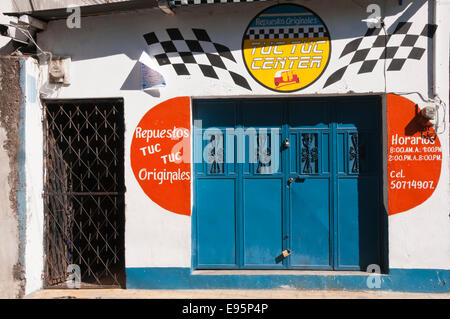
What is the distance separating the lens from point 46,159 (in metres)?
6.05

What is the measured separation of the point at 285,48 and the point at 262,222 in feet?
7.08

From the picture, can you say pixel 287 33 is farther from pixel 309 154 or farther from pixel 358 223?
pixel 358 223

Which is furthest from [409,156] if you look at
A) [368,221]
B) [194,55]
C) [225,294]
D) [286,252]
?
[194,55]

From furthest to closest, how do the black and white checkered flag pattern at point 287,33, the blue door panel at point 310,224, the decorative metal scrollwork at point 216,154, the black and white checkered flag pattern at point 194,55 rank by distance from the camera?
the decorative metal scrollwork at point 216,154
the blue door panel at point 310,224
the black and white checkered flag pattern at point 194,55
the black and white checkered flag pattern at point 287,33

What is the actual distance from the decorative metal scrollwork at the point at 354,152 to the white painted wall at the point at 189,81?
58 cm

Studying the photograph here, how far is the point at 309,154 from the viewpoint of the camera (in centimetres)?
588

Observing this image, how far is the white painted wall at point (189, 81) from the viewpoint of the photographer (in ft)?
18.1

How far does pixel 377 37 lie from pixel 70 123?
13.0 ft

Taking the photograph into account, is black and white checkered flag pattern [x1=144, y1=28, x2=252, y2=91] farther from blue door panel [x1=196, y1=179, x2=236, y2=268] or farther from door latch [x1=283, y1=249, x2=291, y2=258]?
door latch [x1=283, y1=249, x2=291, y2=258]

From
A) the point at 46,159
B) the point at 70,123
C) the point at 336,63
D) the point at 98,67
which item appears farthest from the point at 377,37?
the point at 46,159

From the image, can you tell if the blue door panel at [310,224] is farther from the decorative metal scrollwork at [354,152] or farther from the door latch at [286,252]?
the decorative metal scrollwork at [354,152]

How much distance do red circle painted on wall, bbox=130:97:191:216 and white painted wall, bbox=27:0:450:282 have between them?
0.30 feet

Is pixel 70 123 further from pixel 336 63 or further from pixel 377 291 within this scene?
pixel 377 291

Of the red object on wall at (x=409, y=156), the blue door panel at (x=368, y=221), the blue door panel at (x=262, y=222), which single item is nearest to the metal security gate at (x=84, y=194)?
the blue door panel at (x=262, y=222)
